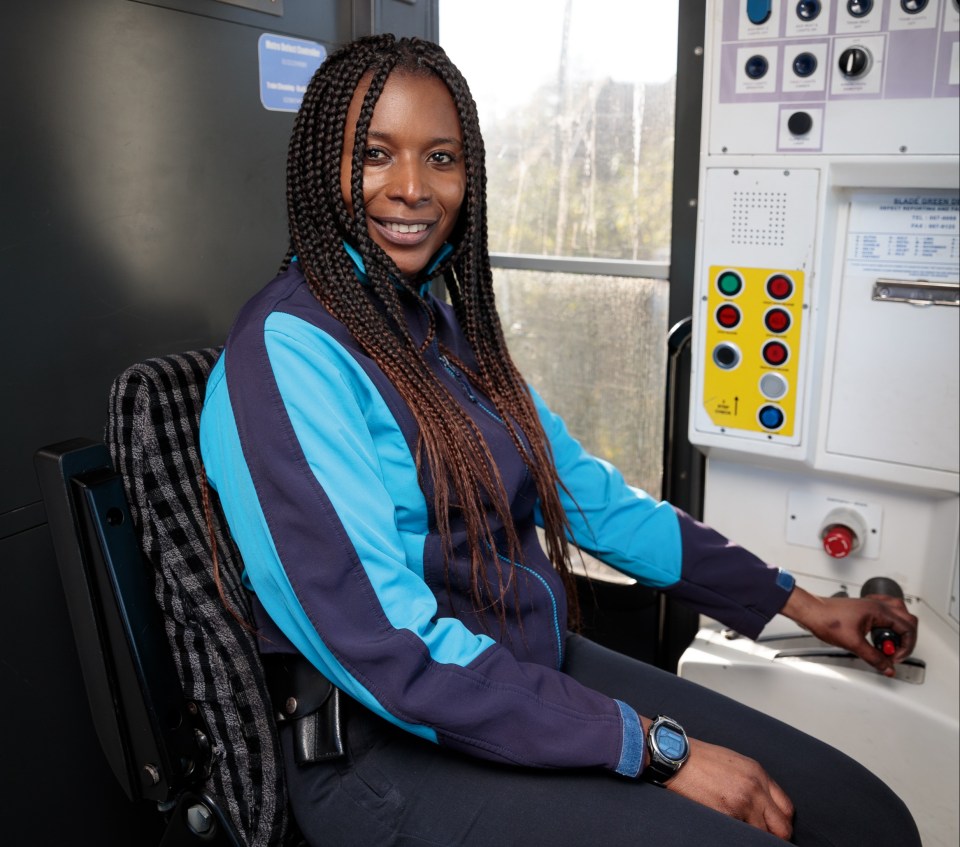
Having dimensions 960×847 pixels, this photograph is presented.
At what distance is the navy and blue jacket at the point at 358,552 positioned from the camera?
111 cm

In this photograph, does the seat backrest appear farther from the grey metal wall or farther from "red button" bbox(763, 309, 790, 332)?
"red button" bbox(763, 309, 790, 332)

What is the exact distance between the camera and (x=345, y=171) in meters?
1.30

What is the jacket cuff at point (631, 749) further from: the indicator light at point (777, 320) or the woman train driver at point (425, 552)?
the indicator light at point (777, 320)

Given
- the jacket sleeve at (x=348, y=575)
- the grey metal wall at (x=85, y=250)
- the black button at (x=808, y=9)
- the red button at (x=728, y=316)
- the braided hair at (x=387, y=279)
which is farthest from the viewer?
the red button at (x=728, y=316)

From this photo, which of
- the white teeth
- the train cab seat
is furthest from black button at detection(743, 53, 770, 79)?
the train cab seat

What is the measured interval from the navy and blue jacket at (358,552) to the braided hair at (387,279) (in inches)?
1.0

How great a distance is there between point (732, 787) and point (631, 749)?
149 mm

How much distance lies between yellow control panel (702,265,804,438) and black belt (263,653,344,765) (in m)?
0.98

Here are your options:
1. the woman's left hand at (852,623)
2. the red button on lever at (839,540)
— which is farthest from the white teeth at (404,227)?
the red button on lever at (839,540)

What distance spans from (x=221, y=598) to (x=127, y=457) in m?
0.22

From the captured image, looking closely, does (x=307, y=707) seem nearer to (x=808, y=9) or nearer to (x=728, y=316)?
(x=728, y=316)

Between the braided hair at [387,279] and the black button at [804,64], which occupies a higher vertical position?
the black button at [804,64]

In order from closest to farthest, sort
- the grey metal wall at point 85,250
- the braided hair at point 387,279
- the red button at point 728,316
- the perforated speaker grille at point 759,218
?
the braided hair at point 387,279 → the grey metal wall at point 85,250 → the perforated speaker grille at point 759,218 → the red button at point 728,316

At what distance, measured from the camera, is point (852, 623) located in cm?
162
